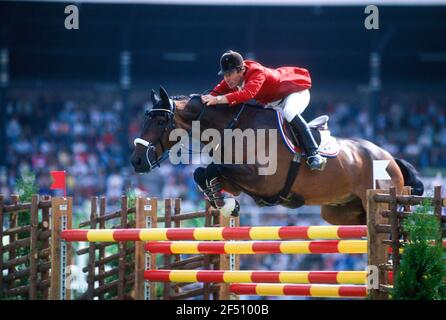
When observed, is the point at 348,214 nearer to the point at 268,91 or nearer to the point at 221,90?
the point at 268,91

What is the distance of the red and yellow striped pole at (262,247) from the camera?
5848 millimetres

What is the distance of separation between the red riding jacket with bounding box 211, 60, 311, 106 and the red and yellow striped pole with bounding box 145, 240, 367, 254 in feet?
3.70

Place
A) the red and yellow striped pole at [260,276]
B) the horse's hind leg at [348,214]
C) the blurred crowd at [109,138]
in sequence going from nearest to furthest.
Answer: the red and yellow striped pole at [260,276]
the horse's hind leg at [348,214]
the blurred crowd at [109,138]

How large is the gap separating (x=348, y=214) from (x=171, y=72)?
13.4 meters

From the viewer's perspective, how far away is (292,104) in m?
6.86

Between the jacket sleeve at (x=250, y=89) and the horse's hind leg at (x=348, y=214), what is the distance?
4.90 feet

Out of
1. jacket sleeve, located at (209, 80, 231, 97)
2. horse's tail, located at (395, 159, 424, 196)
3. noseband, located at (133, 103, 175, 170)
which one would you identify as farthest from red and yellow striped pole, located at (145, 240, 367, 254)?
horse's tail, located at (395, 159, 424, 196)

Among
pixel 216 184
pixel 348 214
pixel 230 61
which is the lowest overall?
pixel 348 214

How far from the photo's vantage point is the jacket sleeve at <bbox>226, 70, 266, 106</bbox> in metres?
6.61

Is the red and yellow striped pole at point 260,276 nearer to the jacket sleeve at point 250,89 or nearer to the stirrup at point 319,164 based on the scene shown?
the stirrup at point 319,164

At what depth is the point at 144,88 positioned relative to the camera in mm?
20438

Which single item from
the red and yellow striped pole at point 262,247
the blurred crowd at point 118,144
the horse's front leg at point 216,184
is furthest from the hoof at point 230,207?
the blurred crowd at point 118,144

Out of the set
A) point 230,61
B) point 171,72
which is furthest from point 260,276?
point 171,72

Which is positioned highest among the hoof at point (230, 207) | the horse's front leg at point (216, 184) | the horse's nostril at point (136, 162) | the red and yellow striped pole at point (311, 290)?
the horse's nostril at point (136, 162)
